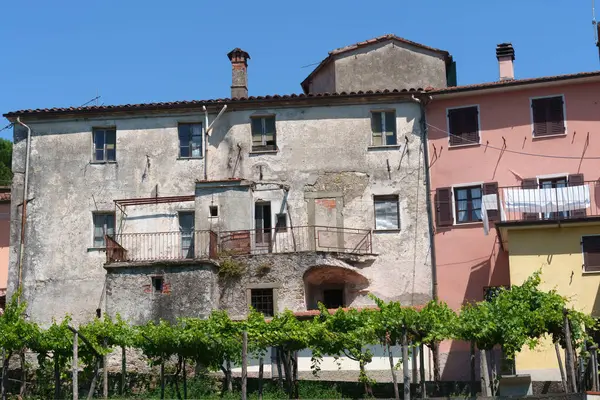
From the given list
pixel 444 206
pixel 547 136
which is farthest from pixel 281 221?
pixel 547 136

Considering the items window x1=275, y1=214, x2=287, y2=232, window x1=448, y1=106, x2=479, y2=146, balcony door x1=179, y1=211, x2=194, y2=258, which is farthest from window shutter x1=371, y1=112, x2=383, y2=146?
balcony door x1=179, y1=211, x2=194, y2=258

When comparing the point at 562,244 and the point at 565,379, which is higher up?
the point at 562,244

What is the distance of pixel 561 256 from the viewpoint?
107 ft

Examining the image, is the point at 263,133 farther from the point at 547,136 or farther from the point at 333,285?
the point at 547,136

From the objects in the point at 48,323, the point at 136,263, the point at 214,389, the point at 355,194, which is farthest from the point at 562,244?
the point at 48,323

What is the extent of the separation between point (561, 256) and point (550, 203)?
7.16ft

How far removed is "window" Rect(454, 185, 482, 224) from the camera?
3581cm

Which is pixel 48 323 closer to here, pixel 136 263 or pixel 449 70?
pixel 136 263

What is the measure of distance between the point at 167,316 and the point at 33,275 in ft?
20.6

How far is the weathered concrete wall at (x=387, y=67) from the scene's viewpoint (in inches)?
1601

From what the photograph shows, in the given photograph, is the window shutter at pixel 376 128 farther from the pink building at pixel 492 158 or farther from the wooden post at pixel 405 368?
the wooden post at pixel 405 368

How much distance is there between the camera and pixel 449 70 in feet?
139

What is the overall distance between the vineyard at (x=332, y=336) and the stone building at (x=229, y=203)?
489cm

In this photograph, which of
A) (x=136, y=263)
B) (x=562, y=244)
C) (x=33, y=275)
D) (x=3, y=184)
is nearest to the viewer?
(x=562, y=244)
